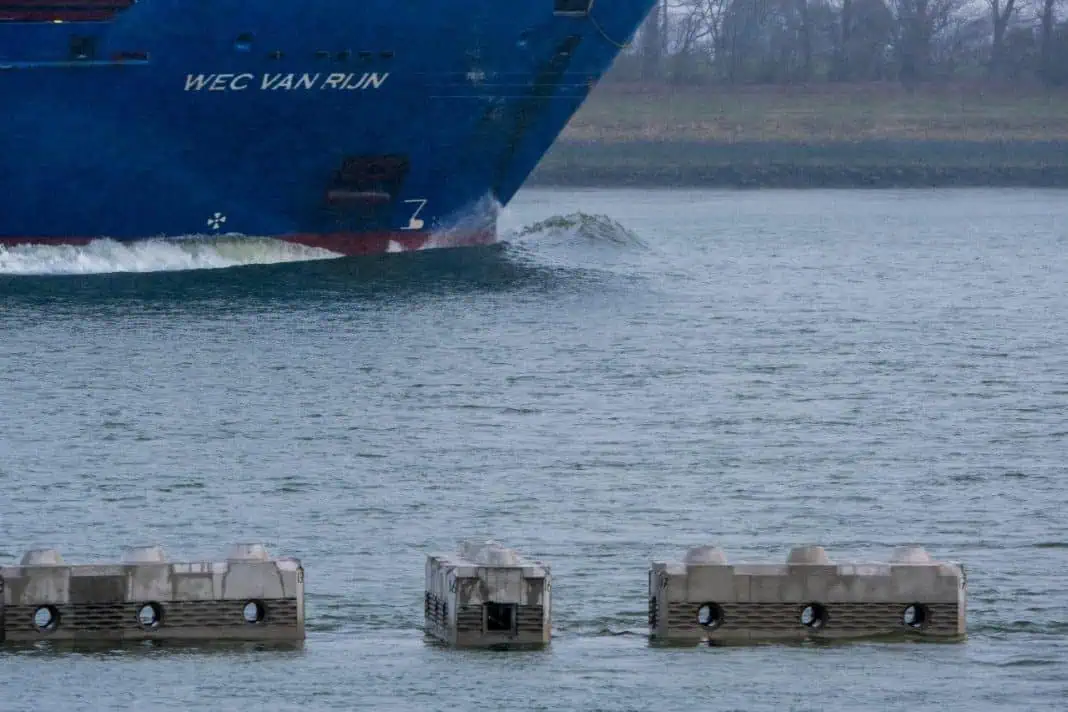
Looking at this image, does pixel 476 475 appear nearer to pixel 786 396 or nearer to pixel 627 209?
pixel 786 396

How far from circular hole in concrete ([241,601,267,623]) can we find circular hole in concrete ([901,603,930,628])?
6807mm

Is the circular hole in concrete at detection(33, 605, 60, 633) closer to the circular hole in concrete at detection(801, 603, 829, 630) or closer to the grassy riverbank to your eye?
the circular hole in concrete at detection(801, 603, 829, 630)

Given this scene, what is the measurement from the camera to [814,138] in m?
153

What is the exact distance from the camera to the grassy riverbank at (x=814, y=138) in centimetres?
14762

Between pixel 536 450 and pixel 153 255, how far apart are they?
2697 centimetres

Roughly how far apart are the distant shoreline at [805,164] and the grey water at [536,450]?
68.1m

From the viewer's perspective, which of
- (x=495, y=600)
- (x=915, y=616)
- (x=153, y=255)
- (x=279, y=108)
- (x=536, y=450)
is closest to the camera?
(x=495, y=600)

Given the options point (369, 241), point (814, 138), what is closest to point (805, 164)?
point (814, 138)

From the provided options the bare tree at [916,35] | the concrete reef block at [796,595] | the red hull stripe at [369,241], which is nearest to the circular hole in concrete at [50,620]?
the concrete reef block at [796,595]

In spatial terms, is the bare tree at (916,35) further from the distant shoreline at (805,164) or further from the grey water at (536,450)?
the grey water at (536,450)

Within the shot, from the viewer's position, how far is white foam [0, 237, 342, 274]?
65.1m

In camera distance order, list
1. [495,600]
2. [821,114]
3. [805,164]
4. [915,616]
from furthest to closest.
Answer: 1. [821,114]
2. [805,164]
3. [915,616]
4. [495,600]

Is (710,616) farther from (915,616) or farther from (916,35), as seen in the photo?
(916,35)

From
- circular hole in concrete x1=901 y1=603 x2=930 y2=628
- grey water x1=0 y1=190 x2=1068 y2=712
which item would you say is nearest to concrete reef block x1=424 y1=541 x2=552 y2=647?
grey water x1=0 y1=190 x2=1068 y2=712
